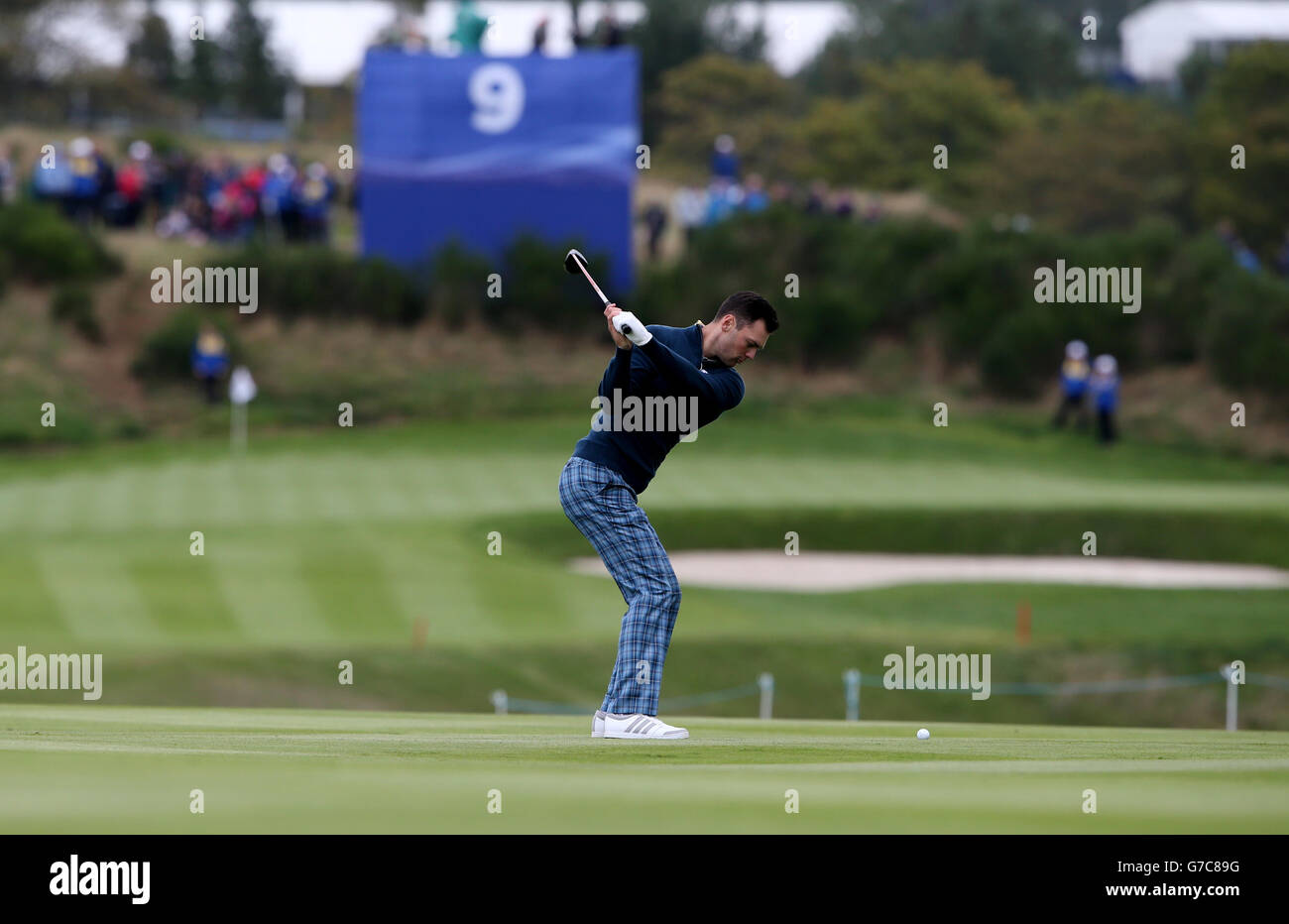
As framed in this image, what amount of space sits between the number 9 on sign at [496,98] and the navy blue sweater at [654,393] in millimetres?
39557

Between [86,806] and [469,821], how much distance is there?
1.58 m

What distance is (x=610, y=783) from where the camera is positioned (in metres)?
8.53

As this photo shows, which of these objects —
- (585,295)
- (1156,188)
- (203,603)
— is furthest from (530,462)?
(1156,188)

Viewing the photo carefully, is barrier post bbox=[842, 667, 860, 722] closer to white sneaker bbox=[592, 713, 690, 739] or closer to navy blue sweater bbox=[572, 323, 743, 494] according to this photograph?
white sneaker bbox=[592, 713, 690, 739]

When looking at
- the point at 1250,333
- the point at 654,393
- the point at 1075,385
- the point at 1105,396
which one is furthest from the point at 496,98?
the point at 654,393

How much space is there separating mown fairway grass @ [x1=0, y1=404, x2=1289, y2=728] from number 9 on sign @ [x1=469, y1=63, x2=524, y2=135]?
9010 millimetres

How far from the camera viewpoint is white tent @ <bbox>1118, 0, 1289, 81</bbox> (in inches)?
5231

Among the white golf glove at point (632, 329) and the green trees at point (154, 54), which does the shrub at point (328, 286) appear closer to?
the white golf glove at point (632, 329)

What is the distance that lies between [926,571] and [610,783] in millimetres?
24797

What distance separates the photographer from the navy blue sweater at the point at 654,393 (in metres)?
10.2

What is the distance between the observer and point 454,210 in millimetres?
50625

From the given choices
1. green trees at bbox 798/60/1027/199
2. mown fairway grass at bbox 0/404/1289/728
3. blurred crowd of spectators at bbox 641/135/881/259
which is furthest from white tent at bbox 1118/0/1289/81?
mown fairway grass at bbox 0/404/1289/728

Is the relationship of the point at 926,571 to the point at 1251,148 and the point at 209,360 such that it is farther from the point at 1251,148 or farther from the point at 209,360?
the point at 1251,148
